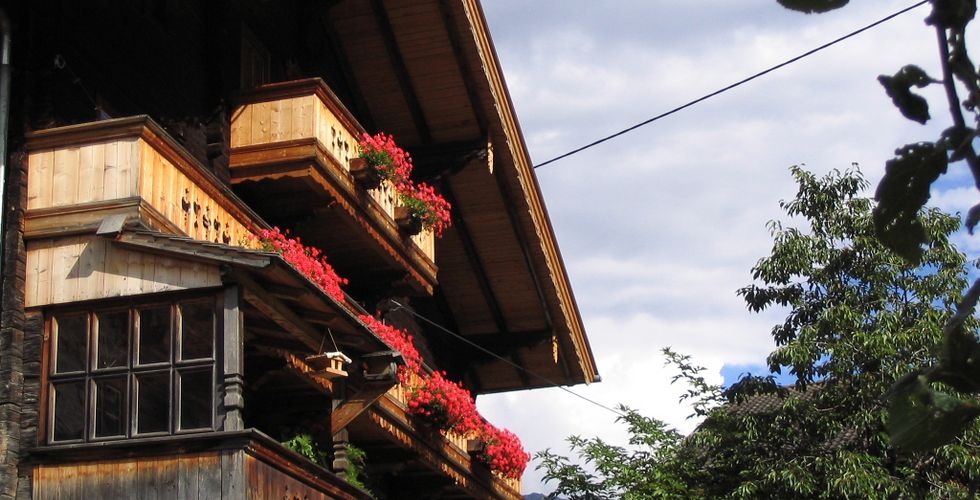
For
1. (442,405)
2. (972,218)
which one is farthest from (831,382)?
(972,218)

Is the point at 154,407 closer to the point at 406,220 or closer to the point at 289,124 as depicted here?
the point at 289,124

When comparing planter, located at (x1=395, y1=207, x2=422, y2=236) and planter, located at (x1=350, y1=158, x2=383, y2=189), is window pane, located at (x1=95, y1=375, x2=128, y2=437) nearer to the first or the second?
planter, located at (x1=350, y1=158, x2=383, y2=189)

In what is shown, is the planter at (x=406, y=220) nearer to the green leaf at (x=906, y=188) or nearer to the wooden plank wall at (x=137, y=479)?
the wooden plank wall at (x=137, y=479)

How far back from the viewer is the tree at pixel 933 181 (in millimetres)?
1182

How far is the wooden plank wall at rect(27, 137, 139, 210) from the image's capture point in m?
10.5

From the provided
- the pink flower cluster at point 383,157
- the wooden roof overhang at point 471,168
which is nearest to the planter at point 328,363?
the pink flower cluster at point 383,157

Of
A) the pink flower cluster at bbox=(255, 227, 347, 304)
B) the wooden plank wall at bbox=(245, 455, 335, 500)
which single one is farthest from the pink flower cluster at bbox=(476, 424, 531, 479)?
the wooden plank wall at bbox=(245, 455, 335, 500)

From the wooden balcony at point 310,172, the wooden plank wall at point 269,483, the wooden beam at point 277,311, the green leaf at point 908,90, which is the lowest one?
the green leaf at point 908,90

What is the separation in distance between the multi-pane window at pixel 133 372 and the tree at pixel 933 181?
30.1 feet

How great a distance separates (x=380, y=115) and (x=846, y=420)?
23.3ft

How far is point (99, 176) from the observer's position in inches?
419

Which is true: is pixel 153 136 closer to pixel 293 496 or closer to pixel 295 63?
pixel 293 496

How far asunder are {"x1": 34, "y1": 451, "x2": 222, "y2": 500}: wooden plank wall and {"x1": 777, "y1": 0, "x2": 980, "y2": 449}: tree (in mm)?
8845

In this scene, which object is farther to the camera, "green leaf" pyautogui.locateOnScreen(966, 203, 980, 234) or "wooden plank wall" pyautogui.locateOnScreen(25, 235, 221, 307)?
"wooden plank wall" pyautogui.locateOnScreen(25, 235, 221, 307)
